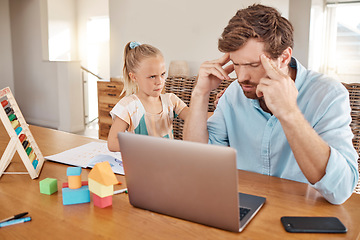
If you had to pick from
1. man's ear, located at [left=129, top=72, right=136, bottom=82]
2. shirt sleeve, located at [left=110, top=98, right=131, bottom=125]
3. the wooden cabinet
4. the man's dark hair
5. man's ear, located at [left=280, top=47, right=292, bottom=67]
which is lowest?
the wooden cabinet

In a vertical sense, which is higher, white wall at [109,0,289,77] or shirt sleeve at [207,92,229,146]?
white wall at [109,0,289,77]

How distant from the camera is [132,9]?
14.7ft

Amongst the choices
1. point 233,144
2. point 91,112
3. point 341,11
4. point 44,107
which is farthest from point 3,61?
point 233,144

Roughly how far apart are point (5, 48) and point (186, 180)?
683cm

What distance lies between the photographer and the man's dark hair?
1.12 m

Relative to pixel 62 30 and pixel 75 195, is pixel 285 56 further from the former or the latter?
pixel 62 30

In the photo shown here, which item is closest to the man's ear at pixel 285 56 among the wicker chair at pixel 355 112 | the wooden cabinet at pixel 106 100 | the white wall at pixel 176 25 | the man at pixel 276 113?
the man at pixel 276 113

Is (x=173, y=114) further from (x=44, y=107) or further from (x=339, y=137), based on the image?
(x=44, y=107)

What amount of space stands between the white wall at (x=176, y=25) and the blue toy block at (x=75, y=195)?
9.32 feet

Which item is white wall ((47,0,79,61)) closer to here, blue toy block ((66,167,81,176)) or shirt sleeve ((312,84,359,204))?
blue toy block ((66,167,81,176))

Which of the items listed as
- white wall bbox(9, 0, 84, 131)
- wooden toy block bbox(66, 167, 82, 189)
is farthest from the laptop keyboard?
white wall bbox(9, 0, 84, 131)

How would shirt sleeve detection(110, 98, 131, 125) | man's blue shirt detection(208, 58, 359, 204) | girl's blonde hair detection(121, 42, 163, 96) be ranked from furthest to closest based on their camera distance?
girl's blonde hair detection(121, 42, 163, 96) → shirt sleeve detection(110, 98, 131, 125) → man's blue shirt detection(208, 58, 359, 204)

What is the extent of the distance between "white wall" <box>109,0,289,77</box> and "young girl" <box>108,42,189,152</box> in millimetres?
1942

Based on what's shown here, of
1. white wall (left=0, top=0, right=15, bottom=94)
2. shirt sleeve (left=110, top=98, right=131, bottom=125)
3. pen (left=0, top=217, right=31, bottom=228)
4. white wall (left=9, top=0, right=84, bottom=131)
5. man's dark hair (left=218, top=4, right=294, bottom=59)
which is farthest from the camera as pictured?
white wall (left=0, top=0, right=15, bottom=94)
